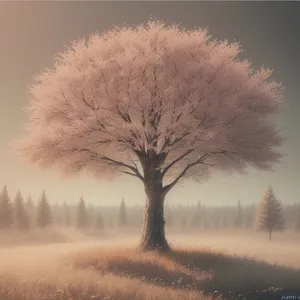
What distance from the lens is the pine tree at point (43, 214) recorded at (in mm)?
29753

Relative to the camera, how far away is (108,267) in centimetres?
1253

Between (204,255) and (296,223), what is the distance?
2308cm

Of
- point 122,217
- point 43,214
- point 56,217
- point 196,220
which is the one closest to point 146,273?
point 43,214

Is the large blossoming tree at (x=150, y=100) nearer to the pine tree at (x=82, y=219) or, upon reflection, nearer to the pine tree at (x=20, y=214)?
the pine tree at (x=20, y=214)

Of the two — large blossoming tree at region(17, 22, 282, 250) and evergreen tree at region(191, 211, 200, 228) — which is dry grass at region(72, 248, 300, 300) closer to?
large blossoming tree at region(17, 22, 282, 250)

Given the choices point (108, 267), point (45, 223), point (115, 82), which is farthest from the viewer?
point (45, 223)

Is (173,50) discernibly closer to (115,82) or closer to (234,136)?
(115,82)

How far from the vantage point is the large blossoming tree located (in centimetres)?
1332

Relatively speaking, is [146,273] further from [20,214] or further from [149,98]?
[20,214]

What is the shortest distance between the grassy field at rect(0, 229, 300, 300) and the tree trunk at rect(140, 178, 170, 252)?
0.69 metres

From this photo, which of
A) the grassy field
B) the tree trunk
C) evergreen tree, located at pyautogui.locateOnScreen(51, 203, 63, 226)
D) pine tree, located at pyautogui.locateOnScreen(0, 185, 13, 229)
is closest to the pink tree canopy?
the tree trunk

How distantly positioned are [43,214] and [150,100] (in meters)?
21.1

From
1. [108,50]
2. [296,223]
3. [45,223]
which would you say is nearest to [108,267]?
[108,50]

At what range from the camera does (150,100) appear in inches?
527
